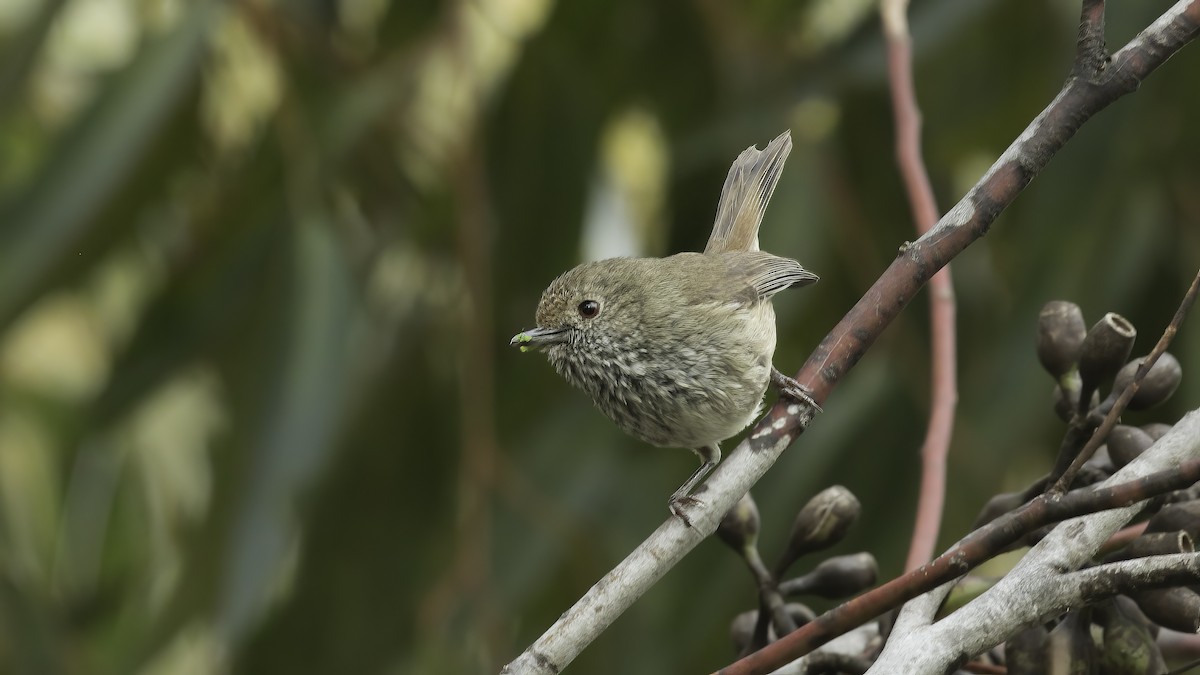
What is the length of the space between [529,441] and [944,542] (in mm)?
1007

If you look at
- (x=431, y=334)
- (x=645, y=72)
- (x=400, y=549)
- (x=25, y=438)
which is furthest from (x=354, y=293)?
(x=25, y=438)

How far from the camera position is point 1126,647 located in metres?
1.24

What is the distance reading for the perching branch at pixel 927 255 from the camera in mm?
1296

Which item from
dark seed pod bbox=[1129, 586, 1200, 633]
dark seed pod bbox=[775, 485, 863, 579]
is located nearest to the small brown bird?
dark seed pod bbox=[775, 485, 863, 579]

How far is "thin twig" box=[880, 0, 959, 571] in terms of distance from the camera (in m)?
1.64

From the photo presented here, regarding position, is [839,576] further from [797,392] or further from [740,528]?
[797,392]

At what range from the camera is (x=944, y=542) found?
10.4 ft

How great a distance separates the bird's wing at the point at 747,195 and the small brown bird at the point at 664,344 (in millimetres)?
195

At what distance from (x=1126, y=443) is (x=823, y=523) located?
1.22ft

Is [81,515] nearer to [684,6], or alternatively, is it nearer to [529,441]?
[529,441]

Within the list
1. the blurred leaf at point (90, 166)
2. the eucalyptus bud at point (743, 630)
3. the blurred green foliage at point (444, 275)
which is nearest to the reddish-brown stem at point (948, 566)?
the eucalyptus bud at point (743, 630)

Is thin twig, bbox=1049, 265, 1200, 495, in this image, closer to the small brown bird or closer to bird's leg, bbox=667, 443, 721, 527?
bird's leg, bbox=667, 443, 721, 527

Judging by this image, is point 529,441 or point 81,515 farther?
point 81,515

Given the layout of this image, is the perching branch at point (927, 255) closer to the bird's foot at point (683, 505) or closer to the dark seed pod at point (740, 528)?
the bird's foot at point (683, 505)
